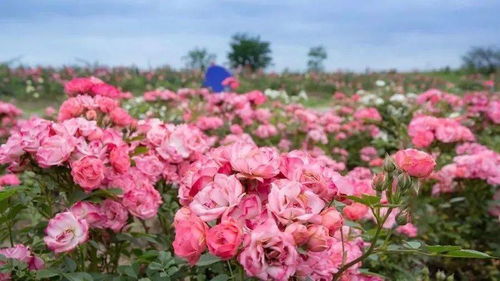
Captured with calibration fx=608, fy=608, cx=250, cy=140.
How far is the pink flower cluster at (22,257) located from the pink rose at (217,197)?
72 cm

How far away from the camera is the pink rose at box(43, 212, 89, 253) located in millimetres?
1486

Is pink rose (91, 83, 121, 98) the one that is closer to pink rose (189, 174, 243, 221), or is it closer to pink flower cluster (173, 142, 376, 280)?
pink flower cluster (173, 142, 376, 280)

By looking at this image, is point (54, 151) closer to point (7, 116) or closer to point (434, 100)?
point (7, 116)

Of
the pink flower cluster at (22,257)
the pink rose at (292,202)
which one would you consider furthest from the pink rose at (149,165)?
the pink rose at (292,202)

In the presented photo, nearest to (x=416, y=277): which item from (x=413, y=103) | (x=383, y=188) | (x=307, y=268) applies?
(x=383, y=188)

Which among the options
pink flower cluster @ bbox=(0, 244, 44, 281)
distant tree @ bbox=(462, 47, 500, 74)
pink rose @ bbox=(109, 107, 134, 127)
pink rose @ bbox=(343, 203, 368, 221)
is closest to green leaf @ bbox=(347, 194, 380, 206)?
pink rose @ bbox=(343, 203, 368, 221)

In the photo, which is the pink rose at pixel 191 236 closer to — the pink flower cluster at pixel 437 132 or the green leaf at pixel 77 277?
the green leaf at pixel 77 277

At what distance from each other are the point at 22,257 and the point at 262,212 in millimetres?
830

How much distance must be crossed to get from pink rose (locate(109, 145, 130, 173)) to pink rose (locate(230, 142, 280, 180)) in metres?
0.53

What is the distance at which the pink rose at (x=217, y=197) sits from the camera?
1.06 metres

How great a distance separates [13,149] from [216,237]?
0.82 meters

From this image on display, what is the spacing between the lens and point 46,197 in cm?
169

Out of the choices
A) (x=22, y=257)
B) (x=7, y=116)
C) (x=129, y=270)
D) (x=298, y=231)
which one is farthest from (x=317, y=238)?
(x=7, y=116)

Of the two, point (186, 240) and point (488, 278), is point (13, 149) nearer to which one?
point (186, 240)
